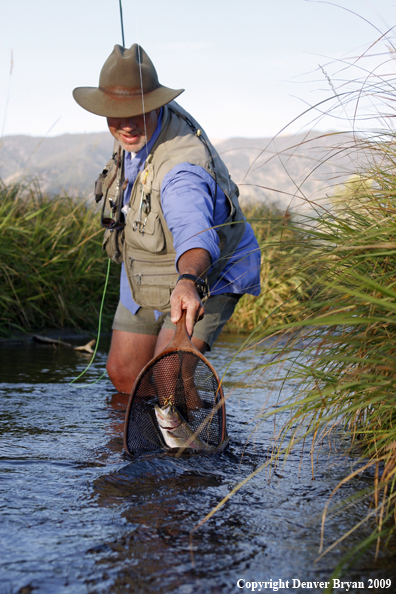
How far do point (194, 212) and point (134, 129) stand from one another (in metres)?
0.87

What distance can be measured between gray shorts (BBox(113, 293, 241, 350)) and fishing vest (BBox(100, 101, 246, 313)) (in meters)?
0.15

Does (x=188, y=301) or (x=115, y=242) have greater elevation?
(x=115, y=242)

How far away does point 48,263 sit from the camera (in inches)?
245

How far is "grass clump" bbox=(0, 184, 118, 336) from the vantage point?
5.84 metres

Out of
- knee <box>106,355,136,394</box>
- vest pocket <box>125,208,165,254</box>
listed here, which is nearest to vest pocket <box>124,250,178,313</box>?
vest pocket <box>125,208,165,254</box>

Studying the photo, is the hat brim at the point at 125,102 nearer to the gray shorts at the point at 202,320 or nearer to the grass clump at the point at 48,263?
the gray shorts at the point at 202,320

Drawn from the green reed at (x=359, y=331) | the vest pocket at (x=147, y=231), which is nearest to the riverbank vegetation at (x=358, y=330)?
the green reed at (x=359, y=331)

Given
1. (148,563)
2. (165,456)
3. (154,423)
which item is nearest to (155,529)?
(148,563)

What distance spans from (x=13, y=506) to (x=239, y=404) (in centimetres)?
208

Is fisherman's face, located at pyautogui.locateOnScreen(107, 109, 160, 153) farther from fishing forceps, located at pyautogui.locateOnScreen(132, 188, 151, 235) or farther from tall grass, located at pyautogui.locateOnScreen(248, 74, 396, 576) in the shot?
tall grass, located at pyautogui.locateOnScreen(248, 74, 396, 576)

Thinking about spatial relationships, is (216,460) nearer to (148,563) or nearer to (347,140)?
(148,563)

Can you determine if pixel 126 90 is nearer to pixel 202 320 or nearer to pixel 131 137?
pixel 131 137

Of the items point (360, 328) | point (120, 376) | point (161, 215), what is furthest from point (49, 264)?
point (360, 328)

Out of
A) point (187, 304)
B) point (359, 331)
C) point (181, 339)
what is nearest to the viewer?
point (359, 331)
